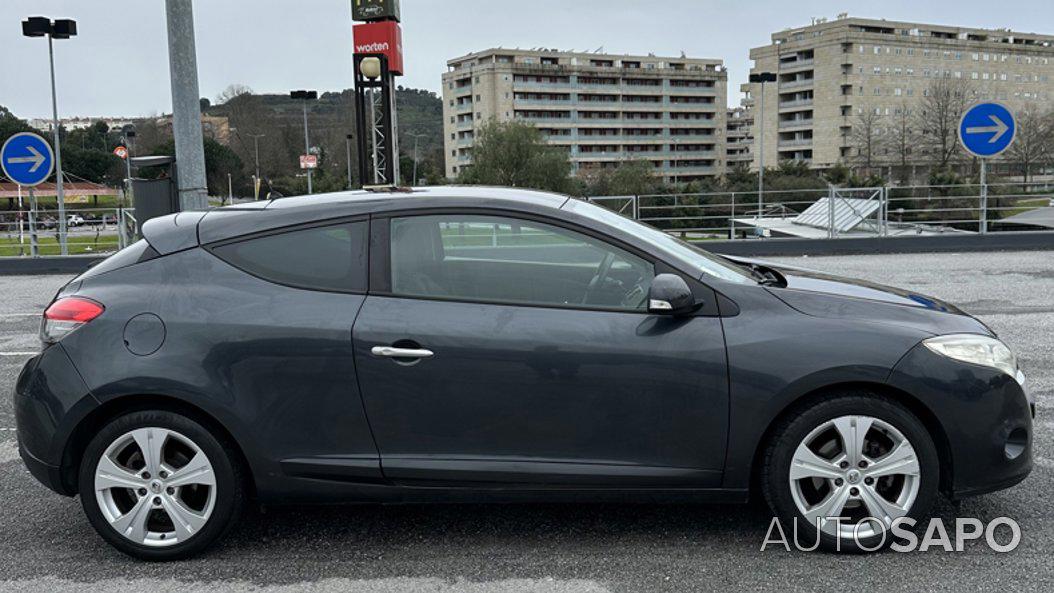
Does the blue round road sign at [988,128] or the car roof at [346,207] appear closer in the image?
the car roof at [346,207]

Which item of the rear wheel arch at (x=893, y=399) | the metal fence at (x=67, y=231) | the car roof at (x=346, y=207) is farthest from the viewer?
the metal fence at (x=67, y=231)

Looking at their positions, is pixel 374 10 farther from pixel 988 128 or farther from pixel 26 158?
pixel 988 128

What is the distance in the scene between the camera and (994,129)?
15.2 m

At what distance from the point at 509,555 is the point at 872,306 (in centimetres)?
181

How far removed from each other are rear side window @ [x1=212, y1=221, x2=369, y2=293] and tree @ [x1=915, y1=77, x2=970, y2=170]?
89.7 metres

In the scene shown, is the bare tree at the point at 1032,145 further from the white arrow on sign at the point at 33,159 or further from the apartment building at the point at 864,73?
the white arrow on sign at the point at 33,159

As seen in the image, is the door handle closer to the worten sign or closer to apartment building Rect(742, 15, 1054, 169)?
the worten sign

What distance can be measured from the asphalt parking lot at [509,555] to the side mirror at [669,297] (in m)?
1.01

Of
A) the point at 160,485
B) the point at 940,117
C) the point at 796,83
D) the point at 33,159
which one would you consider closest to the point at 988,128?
the point at 160,485

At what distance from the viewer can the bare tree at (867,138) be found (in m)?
103

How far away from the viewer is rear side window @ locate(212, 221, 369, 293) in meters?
3.62

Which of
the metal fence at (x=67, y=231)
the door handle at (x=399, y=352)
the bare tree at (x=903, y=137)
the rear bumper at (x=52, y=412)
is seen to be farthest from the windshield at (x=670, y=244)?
the bare tree at (x=903, y=137)

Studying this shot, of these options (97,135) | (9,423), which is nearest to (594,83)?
(97,135)

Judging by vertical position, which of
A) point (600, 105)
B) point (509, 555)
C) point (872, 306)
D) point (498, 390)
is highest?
point (600, 105)
